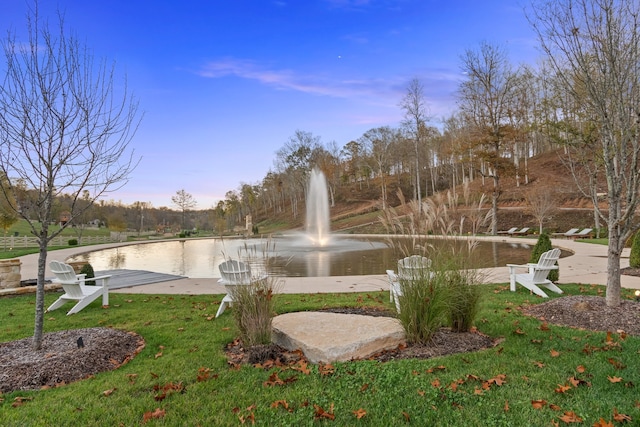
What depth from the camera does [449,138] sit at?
48.8 m

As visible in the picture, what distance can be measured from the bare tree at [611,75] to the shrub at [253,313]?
13.7 feet

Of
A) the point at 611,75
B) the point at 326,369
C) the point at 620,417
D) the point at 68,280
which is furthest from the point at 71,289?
the point at 611,75

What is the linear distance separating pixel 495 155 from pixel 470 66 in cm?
622

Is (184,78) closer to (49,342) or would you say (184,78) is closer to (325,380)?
(49,342)

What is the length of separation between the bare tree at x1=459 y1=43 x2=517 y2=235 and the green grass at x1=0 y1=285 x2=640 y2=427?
2312cm

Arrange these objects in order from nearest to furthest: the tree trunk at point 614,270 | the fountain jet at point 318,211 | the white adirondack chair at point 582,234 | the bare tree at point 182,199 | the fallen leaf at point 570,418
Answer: the fallen leaf at point 570,418 < the tree trunk at point 614,270 < the white adirondack chair at point 582,234 < the fountain jet at point 318,211 < the bare tree at point 182,199

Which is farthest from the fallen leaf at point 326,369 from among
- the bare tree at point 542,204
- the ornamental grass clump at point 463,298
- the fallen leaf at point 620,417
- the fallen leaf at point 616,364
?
the bare tree at point 542,204

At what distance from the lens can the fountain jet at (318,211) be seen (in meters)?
26.0

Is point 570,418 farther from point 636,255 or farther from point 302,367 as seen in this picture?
point 636,255

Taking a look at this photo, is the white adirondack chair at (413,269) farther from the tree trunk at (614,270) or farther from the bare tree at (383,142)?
the bare tree at (383,142)

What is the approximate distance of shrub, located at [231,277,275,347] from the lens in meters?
3.78

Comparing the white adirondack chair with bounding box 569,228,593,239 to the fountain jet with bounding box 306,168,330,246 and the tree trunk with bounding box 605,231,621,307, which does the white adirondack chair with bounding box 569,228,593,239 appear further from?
the tree trunk with bounding box 605,231,621,307

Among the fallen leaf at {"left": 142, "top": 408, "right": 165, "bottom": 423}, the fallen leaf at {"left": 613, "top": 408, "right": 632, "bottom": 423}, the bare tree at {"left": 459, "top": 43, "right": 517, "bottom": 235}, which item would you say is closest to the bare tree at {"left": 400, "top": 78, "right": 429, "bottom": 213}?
the bare tree at {"left": 459, "top": 43, "right": 517, "bottom": 235}

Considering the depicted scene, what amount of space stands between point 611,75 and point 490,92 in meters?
23.5
